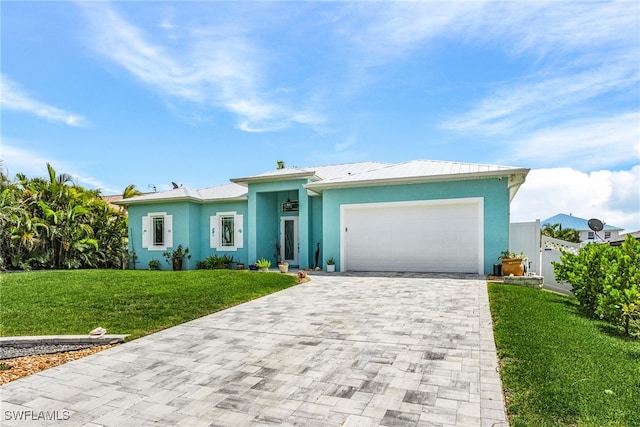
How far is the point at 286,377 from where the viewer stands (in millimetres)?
4023

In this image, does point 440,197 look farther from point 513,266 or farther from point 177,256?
point 177,256

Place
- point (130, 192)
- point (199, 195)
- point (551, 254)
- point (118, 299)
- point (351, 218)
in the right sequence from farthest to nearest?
point (130, 192), point (199, 195), point (351, 218), point (551, 254), point (118, 299)

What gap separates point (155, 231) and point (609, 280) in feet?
59.3

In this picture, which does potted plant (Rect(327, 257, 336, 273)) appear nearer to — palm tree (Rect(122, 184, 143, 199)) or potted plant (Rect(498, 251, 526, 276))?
potted plant (Rect(498, 251, 526, 276))

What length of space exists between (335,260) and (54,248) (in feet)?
46.3

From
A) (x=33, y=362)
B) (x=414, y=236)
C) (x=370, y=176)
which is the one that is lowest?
(x=33, y=362)

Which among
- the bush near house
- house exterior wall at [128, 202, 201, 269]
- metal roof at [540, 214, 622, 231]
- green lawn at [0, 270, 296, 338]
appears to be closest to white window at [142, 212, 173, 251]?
house exterior wall at [128, 202, 201, 269]

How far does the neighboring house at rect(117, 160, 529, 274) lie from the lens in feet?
40.8

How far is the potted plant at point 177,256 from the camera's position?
1681 centimetres

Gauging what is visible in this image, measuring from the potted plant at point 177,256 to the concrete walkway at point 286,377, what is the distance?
11.0 meters

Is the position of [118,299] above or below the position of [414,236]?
below

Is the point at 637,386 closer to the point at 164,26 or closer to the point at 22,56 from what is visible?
the point at 164,26

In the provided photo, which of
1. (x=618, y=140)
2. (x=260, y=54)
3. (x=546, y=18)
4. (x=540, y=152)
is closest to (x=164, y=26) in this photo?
(x=260, y=54)

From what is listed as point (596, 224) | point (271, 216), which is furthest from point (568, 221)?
point (271, 216)
